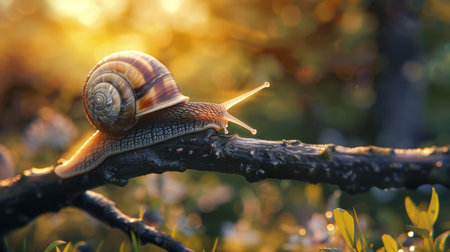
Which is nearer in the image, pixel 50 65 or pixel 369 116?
pixel 50 65

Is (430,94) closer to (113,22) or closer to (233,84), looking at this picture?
(233,84)

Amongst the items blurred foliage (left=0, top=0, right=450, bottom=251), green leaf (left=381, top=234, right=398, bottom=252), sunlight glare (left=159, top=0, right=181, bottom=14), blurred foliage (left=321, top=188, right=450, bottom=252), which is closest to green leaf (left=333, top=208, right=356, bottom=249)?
blurred foliage (left=321, top=188, right=450, bottom=252)

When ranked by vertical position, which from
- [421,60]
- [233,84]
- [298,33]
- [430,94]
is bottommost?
[233,84]

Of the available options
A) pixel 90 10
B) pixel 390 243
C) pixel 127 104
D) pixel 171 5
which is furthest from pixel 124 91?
pixel 90 10

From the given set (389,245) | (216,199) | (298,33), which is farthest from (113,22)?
(389,245)

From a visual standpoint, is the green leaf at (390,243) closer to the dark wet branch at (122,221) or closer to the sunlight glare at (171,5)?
the dark wet branch at (122,221)
